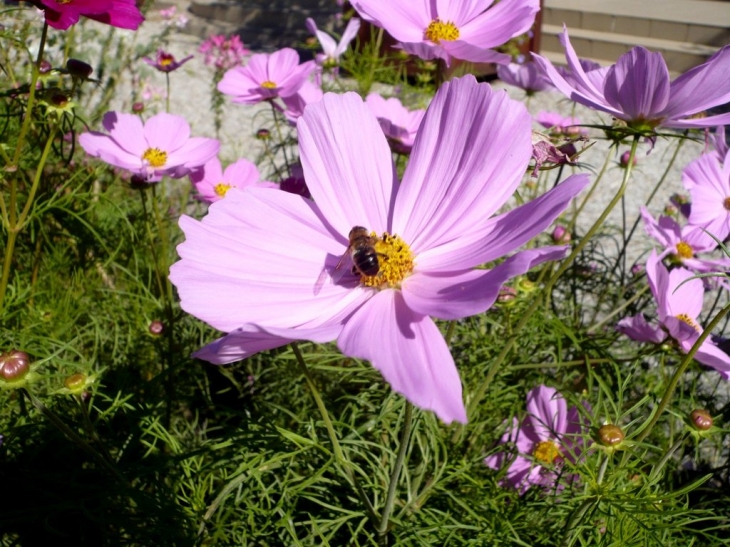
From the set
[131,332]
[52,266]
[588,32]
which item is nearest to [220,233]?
[131,332]

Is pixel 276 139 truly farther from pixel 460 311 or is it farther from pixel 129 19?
pixel 460 311

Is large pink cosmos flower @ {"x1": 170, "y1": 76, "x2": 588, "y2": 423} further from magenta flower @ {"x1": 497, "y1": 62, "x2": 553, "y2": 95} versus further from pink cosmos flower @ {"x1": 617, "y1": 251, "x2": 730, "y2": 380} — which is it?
magenta flower @ {"x1": 497, "y1": 62, "x2": 553, "y2": 95}

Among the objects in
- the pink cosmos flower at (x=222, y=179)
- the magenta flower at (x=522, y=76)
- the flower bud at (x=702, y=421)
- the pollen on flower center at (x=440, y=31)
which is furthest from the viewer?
the magenta flower at (x=522, y=76)

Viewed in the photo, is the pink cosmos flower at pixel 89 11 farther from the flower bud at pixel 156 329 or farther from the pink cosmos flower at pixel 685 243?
the pink cosmos flower at pixel 685 243

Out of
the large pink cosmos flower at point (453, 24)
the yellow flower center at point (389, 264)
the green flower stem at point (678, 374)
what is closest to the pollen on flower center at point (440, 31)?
the large pink cosmos flower at point (453, 24)

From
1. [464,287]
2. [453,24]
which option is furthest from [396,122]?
[464,287]

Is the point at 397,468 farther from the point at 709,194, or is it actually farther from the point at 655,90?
the point at 709,194
